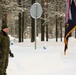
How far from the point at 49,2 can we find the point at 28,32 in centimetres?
2869

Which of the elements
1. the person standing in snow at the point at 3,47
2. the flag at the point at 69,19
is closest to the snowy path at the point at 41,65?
the flag at the point at 69,19

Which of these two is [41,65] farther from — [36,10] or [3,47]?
[3,47]

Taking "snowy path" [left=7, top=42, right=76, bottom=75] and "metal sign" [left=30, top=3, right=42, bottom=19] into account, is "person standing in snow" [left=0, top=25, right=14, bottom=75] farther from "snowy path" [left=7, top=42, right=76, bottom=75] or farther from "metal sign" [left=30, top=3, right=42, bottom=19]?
"metal sign" [left=30, top=3, right=42, bottom=19]

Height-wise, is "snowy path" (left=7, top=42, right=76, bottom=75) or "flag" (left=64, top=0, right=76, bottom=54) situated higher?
"flag" (left=64, top=0, right=76, bottom=54)

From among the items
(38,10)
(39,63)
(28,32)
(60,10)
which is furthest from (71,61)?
(28,32)

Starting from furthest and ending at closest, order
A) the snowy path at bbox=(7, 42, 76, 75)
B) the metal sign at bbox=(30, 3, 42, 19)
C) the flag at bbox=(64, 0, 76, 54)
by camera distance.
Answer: the metal sign at bbox=(30, 3, 42, 19), the flag at bbox=(64, 0, 76, 54), the snowy path at bbox=(7, 42, 76, 75)

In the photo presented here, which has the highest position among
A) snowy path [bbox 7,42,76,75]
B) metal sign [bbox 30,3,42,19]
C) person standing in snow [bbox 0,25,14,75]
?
metal sign [bbox 30,3,42,19]

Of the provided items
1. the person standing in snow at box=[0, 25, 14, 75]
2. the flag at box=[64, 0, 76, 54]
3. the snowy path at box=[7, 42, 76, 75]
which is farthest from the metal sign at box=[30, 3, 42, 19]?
the person standing in snow at box=[0, 25, 14, 75]

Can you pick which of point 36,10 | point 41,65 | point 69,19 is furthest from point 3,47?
point 36,10

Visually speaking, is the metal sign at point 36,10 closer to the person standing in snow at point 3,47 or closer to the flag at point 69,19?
the flag at point 69,19

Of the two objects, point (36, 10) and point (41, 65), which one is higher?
point (36, 10)

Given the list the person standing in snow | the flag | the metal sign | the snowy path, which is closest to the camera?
the person standing in snow

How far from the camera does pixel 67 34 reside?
14.5 metres

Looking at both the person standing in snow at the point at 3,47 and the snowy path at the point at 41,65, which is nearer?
the person standing in snow at the point at 3,47
